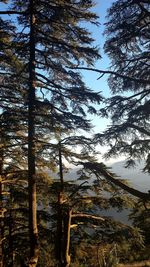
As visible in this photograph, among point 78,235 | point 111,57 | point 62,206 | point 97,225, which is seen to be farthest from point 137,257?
point 111,57

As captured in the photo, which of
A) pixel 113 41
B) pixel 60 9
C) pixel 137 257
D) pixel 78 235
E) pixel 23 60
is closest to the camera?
pixel 60 9

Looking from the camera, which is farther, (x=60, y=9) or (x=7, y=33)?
(x=7, y=33)

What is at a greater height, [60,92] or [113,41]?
[113,41]

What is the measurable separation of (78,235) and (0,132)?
561 cm

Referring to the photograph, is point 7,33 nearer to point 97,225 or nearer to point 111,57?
point 111,57

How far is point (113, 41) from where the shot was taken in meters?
12.3

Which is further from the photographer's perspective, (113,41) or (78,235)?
(78,235)

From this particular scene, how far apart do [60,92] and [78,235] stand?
250 inches

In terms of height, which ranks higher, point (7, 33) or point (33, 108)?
point (7, 33)

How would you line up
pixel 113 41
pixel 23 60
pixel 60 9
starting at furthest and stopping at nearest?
pixel 23 60 → pixel 113 41 → pixel 60 9

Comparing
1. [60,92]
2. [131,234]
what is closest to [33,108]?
[60,92]

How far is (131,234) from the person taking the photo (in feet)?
39.5

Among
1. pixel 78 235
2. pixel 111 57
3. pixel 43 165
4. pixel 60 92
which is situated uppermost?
pixel 111 57

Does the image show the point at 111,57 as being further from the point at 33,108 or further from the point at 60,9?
the point at 33,108
